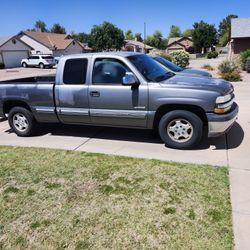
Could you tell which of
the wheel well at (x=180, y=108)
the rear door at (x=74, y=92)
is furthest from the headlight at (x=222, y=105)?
the rear door at (x=74, y=92)

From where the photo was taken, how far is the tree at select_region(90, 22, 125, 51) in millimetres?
59094

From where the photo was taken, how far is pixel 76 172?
4.85 meters

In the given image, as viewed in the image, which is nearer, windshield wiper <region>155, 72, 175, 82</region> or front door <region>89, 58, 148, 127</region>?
front door <region>89, 58, 148, 127</region>

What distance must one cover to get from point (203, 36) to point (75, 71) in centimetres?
7084

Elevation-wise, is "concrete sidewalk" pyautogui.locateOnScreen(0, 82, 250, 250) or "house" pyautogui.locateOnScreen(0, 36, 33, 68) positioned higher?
"house" pyautogui.locateOnScreen(0, 36, 33, 68)

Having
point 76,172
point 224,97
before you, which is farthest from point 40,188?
point 224,97

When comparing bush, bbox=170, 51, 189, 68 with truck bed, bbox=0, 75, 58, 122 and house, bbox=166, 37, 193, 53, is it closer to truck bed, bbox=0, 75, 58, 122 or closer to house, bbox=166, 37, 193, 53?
truck bed, bbox=0, 75, 58, 122

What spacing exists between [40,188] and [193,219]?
7.48 feet

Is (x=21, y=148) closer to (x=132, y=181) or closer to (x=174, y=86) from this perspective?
(x=132, y=181)

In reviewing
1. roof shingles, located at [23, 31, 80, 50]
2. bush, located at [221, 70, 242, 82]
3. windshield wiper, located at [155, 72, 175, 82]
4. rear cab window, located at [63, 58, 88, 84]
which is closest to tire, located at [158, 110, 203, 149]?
windshield wiper, located at [155, 72, 175, 82]

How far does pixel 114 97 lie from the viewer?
576 cm

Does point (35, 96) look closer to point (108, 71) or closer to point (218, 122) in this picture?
point (108, 71)

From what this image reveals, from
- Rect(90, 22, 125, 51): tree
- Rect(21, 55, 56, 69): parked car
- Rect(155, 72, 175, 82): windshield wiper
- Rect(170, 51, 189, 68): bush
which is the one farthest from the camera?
Rect(90, 22, 125, 51): tree

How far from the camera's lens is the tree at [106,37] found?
59094 mm
